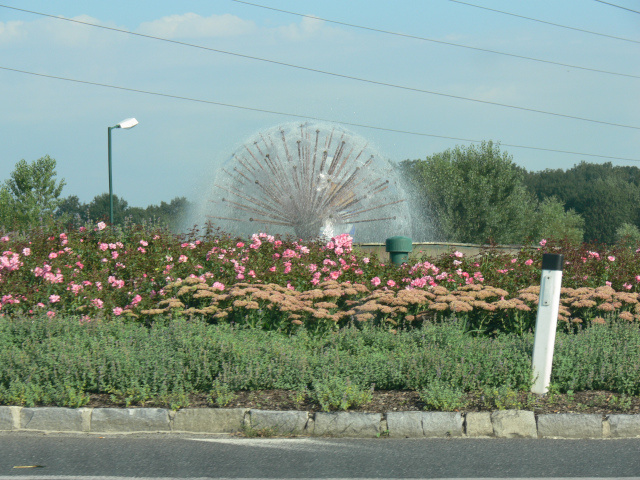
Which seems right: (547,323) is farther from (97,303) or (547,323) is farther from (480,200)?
(480,200)

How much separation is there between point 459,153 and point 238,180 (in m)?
34.4

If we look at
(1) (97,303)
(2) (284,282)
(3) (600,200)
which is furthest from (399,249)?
(3) (600,200)

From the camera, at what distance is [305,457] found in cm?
461

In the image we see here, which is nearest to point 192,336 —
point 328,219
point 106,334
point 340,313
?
point 106,334

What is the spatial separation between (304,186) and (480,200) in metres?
31.7

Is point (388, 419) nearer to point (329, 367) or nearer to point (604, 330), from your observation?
point (329, 367)

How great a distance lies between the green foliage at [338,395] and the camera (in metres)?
5.30

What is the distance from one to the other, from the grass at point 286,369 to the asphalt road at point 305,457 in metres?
0.44

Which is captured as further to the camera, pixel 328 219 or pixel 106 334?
pixel 328 219

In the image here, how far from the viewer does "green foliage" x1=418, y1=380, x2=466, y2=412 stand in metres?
5.30

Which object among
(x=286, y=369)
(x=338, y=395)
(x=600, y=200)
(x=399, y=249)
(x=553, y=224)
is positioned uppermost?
(x=600, y=200)

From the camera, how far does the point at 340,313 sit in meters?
8.02

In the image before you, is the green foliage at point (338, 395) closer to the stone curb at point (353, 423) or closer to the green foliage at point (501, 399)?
the stone curb at point (353, 423)

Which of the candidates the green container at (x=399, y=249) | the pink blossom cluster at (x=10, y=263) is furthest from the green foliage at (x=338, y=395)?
the green container at (x=399, y=249)
